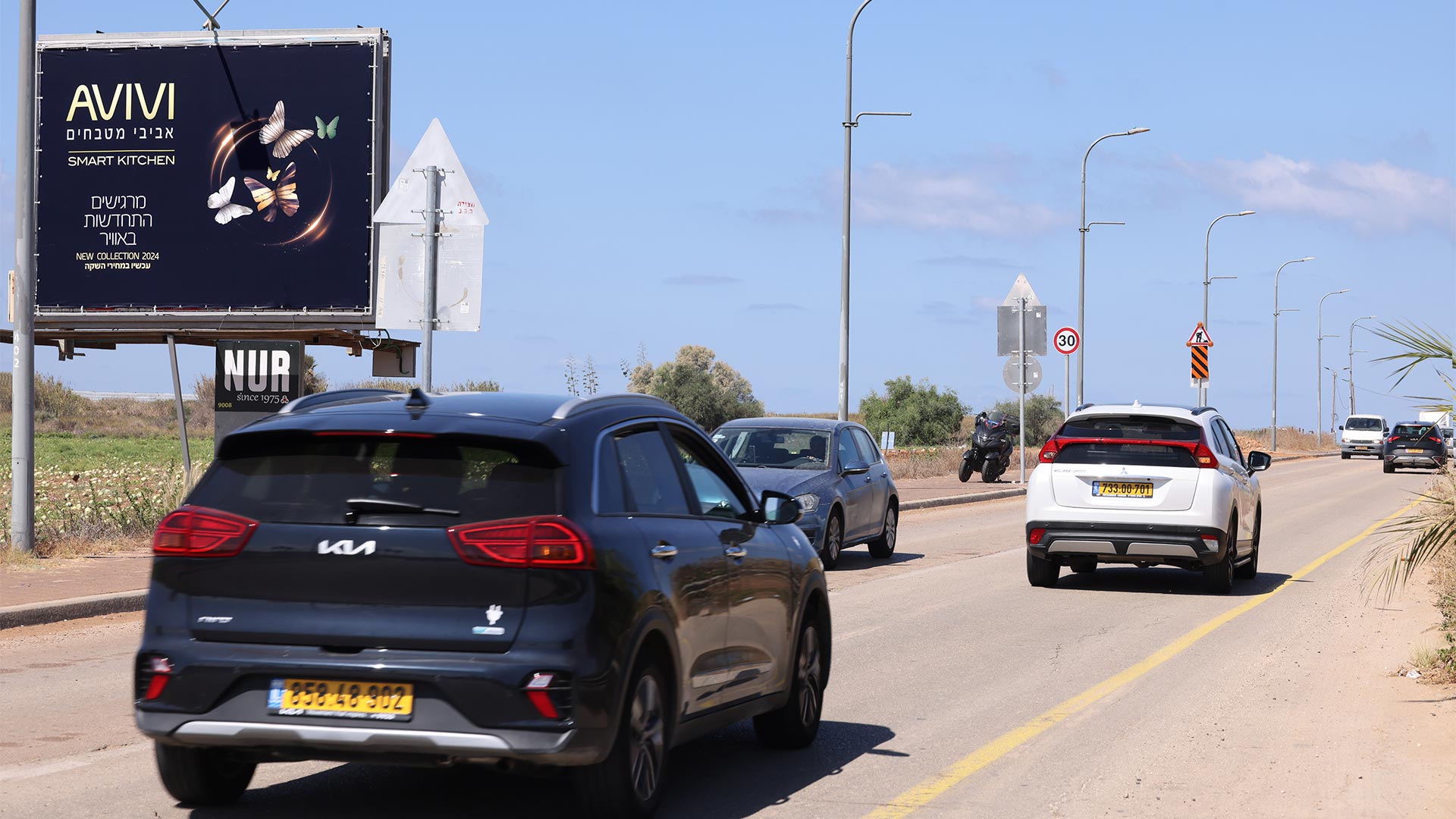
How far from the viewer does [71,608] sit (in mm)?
12844

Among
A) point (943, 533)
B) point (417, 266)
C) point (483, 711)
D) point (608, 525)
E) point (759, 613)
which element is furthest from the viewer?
point (943, 533)

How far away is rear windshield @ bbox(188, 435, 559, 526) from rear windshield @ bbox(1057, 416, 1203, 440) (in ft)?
36.8

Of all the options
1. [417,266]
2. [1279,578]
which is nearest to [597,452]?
[417,266]

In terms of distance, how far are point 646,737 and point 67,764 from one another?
298 centimetres

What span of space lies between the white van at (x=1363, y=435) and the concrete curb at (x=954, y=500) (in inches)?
1652

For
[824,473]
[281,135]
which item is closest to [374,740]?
[824,473]

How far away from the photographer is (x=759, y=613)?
7688 mm

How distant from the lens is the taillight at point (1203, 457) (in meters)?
16.0

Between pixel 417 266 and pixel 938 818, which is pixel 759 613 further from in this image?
pixel 417 266

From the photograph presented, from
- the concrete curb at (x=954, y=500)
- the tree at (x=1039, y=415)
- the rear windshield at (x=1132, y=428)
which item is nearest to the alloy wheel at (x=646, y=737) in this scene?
the rear windshield at (x=1132, y=428)

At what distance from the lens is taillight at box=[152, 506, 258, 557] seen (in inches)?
239

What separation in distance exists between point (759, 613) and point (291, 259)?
20314mm

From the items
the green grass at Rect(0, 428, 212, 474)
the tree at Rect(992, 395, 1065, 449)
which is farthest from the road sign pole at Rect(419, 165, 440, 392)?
the tree at Rect(992, 395, 1065, 449)

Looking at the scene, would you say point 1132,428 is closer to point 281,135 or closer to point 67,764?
point 67,764
